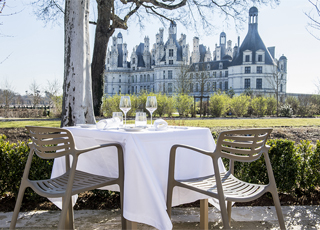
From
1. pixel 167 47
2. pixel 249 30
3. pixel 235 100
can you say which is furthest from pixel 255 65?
pixel 235 100

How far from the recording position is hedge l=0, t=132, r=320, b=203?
297 cm

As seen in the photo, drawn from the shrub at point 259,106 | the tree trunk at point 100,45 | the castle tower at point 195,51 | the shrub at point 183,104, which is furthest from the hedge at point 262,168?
the castle tower at point 195,51

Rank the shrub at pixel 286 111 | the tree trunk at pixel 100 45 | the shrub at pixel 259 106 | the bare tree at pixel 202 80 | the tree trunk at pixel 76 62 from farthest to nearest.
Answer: the bare tree at pixel 202 80 → the shrub at pixel 259 106 → the shrub at pixel 286 111 → the tree trunk at pixel 100 45 → the tree trunk at pixel 76 62

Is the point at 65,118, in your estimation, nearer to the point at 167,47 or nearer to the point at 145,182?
the point at 145,182

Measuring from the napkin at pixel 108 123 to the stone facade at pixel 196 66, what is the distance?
1309 inches

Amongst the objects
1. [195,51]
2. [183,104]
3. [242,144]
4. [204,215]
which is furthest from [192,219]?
[195,51]

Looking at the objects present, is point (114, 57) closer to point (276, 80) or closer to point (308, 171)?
point (276, 80)

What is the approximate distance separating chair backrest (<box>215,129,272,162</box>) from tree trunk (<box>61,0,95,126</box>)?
3084 millimetres

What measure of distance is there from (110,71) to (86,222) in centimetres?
6510

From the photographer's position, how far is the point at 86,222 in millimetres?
2561

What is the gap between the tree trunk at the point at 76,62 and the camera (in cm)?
429

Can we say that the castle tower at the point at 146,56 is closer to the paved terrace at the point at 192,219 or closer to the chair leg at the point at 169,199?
the paved terrace at the point at 192,219

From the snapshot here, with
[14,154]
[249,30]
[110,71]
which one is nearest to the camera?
[14,154]

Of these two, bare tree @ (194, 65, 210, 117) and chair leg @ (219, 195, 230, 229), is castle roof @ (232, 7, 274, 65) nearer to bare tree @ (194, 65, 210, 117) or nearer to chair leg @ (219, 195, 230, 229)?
bare tree @ (194, 65, 210, 117)
